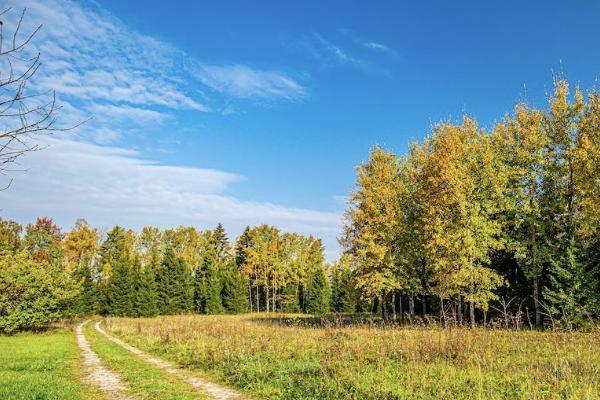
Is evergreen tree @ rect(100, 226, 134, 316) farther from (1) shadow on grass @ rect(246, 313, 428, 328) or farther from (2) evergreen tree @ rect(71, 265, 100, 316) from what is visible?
(1) shadow on grass @ rect(246, 313, 428, 328)

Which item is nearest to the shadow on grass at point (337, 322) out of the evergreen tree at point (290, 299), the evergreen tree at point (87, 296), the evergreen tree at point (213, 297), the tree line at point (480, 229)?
the tree line at point (480, 229)

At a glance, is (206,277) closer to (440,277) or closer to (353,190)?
(353,190)

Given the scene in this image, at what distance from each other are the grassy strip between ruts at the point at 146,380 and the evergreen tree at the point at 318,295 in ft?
158

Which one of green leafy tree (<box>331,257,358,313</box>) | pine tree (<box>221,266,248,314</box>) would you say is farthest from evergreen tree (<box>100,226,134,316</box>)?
green leafy tree (<box>331,257,358,313</box>)

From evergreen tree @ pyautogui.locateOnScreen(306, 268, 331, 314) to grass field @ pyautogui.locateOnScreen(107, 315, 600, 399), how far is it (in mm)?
49097

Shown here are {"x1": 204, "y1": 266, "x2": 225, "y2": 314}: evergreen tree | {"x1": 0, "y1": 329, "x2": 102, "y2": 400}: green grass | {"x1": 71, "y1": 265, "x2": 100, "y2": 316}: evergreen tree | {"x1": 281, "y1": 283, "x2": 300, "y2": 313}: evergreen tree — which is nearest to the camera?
{"x1": 0, "y1": 329, "x2": 102, "y2": 400}: green grass

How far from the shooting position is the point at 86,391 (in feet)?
35.7

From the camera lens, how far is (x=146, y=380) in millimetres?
12000

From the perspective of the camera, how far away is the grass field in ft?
27.8

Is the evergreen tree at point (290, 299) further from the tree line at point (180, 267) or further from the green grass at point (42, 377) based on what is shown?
the green grass at point (42, 377)

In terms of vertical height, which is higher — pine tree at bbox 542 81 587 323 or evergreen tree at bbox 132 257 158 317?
pine tree at bbox 542 81 587 323

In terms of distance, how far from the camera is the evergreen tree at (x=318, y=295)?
212 ft

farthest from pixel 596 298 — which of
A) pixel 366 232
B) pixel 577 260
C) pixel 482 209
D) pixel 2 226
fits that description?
pixel 2 226

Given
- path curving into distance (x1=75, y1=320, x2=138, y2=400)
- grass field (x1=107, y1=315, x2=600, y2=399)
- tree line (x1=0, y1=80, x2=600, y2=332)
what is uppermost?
tree line (x1=0, y1=80, x2=600, y2=332)
